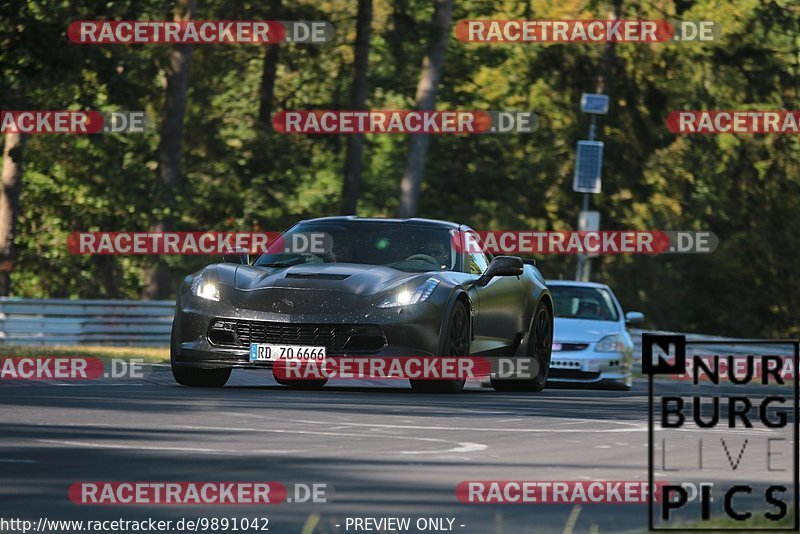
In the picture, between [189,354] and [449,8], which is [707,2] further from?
[189,354]

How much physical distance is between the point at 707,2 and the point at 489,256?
3791cm

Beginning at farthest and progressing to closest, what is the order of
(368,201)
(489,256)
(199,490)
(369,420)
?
1. (368,201)
2. (489,256)
3. (369,420)
4. (199,490)

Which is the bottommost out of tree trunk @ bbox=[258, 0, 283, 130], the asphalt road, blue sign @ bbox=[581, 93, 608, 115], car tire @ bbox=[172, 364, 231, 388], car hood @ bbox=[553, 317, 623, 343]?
car hood @ bbox=[553, 317, 623, 343]

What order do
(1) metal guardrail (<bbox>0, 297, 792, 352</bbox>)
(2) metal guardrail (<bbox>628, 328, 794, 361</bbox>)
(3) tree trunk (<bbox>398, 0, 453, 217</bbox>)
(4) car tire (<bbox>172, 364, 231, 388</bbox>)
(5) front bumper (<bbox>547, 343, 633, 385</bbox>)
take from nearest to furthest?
(4) car tire (<bbox>172, 364, 231, 388</bbox>), (5) front bumper (<bbox>547, 343, 633, 385</bbox>), (2) metal guardrail (<bbox>628, 328, 794, 361</bbox>), (1) metal guardrail (<bbox>0, 297, 792, 352</bbox>), (3) tree trunk (<bbox>398, 0, 453, 217</bbox>)

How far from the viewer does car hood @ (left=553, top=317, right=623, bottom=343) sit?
22656 millimetres

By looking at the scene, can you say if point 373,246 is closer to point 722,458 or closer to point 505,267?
point 505,267

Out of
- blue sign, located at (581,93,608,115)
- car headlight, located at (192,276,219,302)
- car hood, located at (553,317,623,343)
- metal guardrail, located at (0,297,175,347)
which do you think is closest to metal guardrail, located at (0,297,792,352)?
metal guardrail, located at (0,297,175,347)

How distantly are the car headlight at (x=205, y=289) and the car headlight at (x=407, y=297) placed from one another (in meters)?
1.35

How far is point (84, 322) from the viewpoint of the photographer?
36.0 metres

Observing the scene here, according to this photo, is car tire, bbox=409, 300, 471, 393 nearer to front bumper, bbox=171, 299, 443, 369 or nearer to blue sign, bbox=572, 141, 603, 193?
front bumper, bbox=171, 299, 443, 369

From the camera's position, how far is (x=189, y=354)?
50.3ft

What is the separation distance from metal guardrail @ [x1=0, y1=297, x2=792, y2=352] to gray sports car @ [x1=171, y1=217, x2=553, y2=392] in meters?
17.8

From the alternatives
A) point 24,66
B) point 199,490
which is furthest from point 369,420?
point 24,66

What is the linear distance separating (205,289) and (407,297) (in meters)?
1.65
